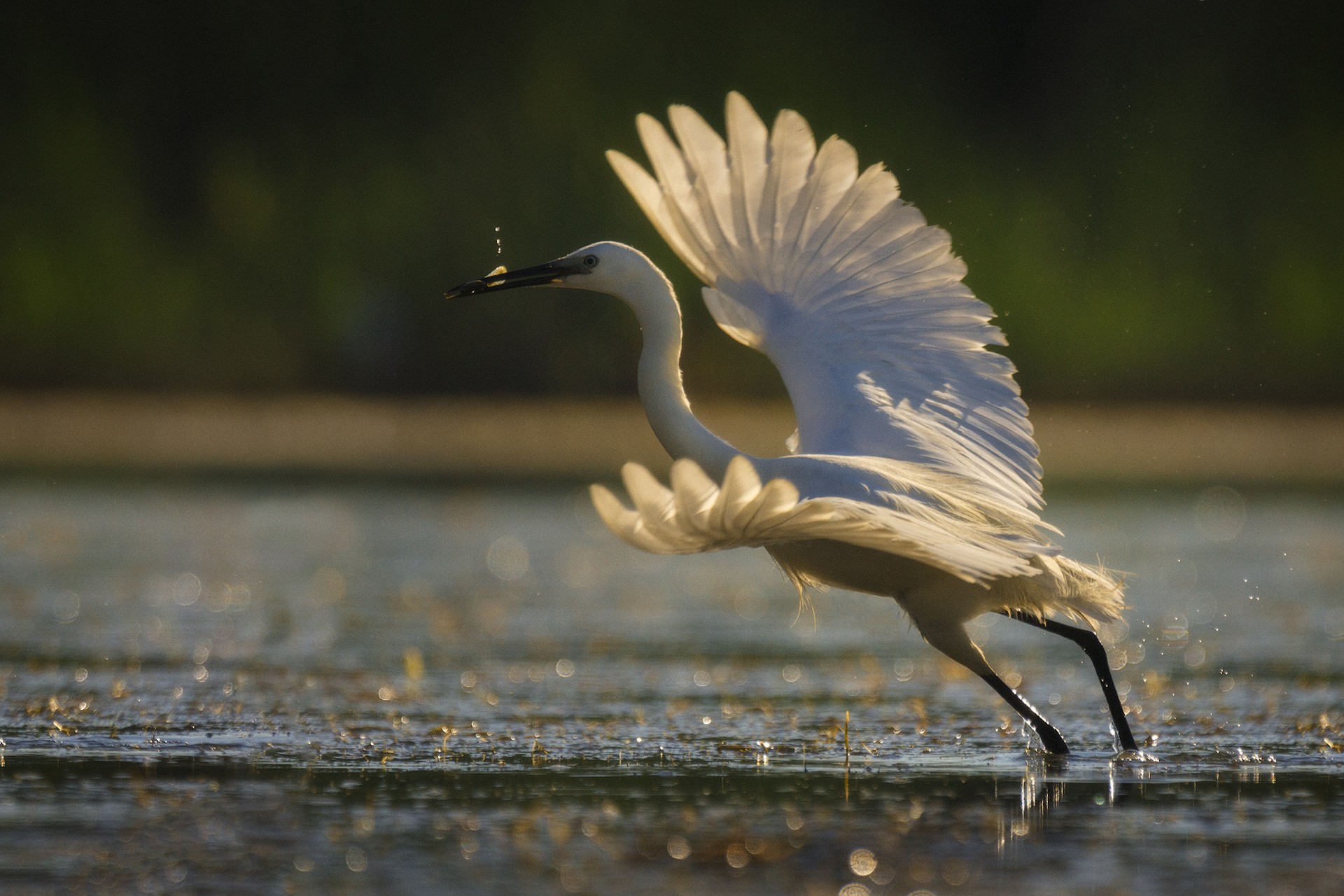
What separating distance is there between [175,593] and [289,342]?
18.7m

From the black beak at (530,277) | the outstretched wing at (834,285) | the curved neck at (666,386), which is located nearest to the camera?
the curved neck at (666,386)

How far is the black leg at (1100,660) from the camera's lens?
751cm

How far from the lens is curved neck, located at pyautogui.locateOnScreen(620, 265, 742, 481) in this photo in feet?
23.9

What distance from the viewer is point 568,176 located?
1241 inches

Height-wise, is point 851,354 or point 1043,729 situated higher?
point 851,354

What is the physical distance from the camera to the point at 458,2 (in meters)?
41.1

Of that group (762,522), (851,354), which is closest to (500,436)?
(851,354)

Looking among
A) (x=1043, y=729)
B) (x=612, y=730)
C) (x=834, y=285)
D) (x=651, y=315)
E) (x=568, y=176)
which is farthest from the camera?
(x=568, y=176)

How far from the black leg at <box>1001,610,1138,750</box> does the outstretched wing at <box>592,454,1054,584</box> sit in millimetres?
1140

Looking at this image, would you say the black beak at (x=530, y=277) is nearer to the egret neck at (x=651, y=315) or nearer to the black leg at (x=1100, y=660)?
the egret neck at (x=651, y=315)

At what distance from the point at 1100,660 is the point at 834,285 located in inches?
70.4

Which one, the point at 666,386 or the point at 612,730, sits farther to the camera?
the point at 612,730

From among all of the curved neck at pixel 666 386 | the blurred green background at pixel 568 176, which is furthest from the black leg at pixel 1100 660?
the blurred green background at pixel 568 176

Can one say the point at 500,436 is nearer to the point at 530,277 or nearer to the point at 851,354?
the point at 851,354
